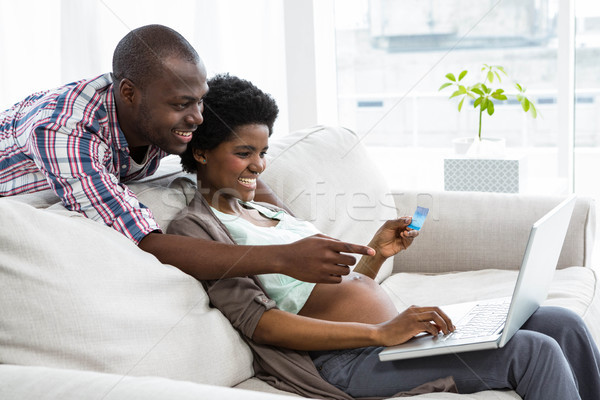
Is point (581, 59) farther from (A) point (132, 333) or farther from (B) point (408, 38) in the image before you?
(A) point (132, 333)

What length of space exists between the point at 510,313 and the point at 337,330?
32cm

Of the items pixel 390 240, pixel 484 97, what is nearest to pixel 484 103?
pixel 484 97

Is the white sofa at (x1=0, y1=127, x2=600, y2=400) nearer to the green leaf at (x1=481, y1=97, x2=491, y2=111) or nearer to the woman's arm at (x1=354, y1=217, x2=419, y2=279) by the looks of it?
the woman's arm at (x1=354, y1=217, x2=419, y2=279)

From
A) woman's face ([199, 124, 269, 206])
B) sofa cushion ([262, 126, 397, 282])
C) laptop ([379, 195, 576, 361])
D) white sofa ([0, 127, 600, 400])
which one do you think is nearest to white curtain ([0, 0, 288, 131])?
sofa cushion ([262, 126, 397, 282])

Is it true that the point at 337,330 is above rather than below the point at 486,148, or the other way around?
below

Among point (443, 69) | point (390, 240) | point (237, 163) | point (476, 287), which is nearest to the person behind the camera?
point (237, 163)

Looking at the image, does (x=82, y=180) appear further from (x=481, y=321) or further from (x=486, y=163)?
(x=486, y=163)

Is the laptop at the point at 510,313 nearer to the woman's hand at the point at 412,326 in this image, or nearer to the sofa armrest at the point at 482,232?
the woman's hand at the point at 412,326

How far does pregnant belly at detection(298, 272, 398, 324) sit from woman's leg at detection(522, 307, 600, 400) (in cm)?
33

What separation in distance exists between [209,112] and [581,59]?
2.56 m

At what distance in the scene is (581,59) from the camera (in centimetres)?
337

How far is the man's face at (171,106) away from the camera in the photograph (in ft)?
4.46

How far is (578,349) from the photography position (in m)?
1.34

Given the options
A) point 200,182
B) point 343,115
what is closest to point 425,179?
point 343,115
